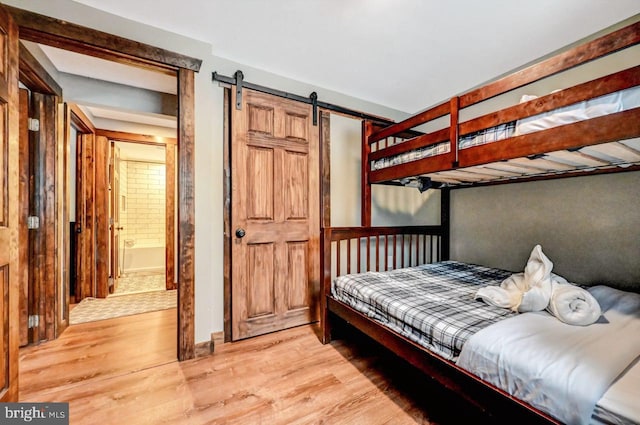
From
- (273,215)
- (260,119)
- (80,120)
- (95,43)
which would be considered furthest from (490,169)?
(80,120)

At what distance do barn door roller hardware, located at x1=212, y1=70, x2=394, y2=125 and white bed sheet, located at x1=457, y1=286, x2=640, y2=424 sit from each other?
2290 millimetres

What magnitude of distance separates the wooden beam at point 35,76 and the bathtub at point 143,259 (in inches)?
138

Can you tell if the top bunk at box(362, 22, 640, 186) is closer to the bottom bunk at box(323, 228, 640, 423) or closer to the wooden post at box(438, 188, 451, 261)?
the bottom bunk at box(323, 228, 640, 423)

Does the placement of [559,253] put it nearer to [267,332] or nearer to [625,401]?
[625,401]

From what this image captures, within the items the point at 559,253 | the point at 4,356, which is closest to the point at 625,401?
the point at 559,253

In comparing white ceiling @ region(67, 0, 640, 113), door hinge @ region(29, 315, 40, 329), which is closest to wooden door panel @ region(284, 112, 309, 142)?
white ceiling @ region(67, 0, 640, 113)

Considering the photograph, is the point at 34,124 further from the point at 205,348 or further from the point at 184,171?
the point at 205,348

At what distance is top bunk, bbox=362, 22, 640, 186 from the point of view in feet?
3.85

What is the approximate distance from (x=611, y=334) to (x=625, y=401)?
554 millimetres

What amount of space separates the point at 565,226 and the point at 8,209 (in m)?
3.66

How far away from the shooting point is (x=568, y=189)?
227 cm

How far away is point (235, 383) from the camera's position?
1744 millimetres

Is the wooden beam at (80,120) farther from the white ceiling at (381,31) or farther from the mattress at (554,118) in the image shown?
the mattress at (554,118)

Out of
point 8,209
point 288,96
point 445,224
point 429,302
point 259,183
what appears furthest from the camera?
point 445,224
